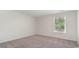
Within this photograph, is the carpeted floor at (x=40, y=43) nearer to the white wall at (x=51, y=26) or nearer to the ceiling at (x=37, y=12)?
the white wall at (x=51, y=26)

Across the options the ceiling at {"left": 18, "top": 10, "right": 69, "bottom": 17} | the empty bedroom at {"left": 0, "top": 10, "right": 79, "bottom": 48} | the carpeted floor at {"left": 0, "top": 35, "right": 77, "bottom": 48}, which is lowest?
the carpeted floor at {"left": 0, "top": 35, "right": 77, "bottom": 48}

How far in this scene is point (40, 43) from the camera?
166cm

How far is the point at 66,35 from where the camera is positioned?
163 centimetres

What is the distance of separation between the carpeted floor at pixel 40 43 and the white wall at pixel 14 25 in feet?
0.36

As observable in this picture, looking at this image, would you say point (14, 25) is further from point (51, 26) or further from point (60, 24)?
point (60, 24)

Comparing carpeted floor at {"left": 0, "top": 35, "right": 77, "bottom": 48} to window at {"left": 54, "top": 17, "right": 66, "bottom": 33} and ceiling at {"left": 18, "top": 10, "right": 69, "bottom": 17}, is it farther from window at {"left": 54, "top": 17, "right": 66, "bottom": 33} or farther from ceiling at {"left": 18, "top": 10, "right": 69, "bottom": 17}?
ceiling at {"left": 18, "top": 10, "right": 69, "bottom": 17}

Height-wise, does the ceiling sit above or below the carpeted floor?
above

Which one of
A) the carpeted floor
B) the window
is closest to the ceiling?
the window

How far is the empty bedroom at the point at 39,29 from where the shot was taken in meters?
1.57

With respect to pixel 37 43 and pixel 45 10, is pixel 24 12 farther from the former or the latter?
pixel 37 43

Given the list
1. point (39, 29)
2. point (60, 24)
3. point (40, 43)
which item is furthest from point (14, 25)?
point (60, 24)

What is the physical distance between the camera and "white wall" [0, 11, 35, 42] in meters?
1.57
